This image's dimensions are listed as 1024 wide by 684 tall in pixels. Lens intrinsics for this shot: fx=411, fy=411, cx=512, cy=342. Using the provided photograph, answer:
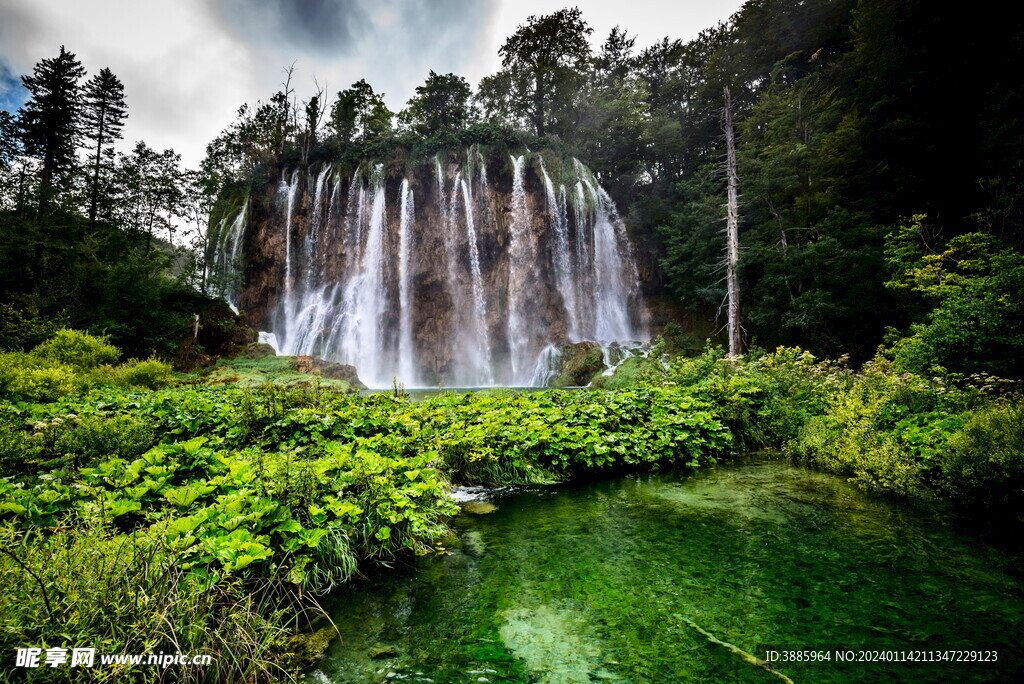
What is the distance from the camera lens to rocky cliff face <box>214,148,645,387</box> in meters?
24.4

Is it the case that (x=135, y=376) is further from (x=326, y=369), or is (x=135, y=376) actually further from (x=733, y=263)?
(x=733, y=263)

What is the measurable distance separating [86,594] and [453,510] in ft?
8.10

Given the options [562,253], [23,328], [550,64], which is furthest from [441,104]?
[23,328]

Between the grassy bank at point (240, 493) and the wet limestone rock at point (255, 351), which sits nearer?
the grassy bank at point (240, 493)

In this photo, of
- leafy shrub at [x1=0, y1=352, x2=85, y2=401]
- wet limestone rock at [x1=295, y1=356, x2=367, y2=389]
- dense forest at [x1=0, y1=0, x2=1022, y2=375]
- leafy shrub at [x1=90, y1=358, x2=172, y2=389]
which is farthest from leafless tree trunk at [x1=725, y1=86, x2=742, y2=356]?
leafy shrub at [x1=90, y1=358, x2=172, y2=389]

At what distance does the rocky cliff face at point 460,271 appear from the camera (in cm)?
2436

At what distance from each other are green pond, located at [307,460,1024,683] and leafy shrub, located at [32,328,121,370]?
1018 cm

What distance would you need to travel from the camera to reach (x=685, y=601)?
2758 mm

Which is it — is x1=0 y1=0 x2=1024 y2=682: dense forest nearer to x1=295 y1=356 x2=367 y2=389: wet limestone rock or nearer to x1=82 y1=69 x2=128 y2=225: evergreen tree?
x1=295 y1=356 x2=367 y2=389: wet limestone rock

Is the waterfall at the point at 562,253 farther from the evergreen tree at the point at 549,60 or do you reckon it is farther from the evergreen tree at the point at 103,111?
the evergreen tree at the point at 103,111

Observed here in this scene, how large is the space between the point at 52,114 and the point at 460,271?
2321 cm

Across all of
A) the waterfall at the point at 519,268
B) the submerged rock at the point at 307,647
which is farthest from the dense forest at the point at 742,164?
the submerged rock at the point at 307,647

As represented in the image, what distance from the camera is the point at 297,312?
2577 centimetres

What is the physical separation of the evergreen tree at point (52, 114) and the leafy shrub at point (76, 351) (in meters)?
19.8
